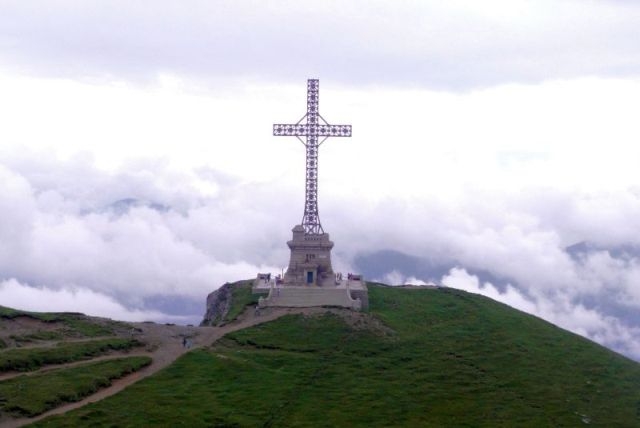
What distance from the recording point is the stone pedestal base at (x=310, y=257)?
6731 centimetres

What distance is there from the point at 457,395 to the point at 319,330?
12.9 meters

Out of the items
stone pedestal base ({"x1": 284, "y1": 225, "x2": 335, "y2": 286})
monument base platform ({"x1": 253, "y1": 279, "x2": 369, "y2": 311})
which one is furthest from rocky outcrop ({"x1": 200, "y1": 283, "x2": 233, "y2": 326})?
stone pedestal base ({"x1": 284, "y1": 225, "x2": 335, "y2": 286})

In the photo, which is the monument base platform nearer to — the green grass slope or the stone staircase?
the stone staircase

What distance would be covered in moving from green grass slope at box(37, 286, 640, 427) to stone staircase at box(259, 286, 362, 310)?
2.50 m

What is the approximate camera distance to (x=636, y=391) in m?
49.5

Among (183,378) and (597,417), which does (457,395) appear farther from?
(183,378)

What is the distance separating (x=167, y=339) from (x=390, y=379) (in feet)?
51.1

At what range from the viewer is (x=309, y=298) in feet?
202

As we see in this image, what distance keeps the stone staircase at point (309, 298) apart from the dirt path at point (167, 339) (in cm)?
123

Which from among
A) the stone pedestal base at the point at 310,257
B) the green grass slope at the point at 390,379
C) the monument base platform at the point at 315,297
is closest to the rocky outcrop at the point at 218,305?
the monument base platform at the point at 315,297

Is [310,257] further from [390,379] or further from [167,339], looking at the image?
[390,379]

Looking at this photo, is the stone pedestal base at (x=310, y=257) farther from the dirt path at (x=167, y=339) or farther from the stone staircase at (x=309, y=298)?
the dirt path at (x=167, y=339)

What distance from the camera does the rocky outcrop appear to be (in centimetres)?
6506

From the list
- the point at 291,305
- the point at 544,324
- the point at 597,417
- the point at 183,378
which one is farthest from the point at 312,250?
the point at 597,417
